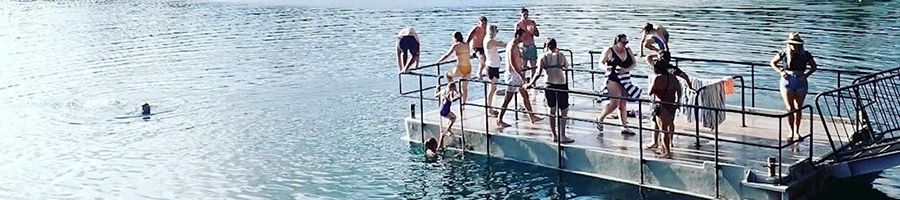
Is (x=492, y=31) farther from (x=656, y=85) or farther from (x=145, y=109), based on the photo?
(x=145, y=109)

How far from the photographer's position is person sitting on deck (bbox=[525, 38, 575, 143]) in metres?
19.4

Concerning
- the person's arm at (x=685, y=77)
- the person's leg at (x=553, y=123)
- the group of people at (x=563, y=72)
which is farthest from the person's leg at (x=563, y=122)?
the person's arm at (x=685, y=77)

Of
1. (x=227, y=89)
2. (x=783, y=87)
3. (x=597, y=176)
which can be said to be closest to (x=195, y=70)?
(x=227, y=89)

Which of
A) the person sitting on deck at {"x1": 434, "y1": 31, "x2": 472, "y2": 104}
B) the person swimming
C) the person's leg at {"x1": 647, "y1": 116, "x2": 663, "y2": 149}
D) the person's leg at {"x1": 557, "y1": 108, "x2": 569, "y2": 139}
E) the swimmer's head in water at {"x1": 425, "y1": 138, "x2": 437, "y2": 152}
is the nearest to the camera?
the person's leg at {"x1": 647, "y1": 116, "x2": 663, "y2": 149}

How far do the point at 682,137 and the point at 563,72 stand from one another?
94.2 inches

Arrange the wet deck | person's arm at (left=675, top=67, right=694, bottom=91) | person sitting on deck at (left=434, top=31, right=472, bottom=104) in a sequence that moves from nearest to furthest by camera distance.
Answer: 1. the wet deck
2. person's arm at (left=675, top=67, right=694, bottom=91)
3. person sitting on deck at (left=434, top=31, right=472, bottom=104)

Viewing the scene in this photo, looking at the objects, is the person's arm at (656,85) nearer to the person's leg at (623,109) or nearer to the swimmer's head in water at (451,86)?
the person's leg at (623,109)


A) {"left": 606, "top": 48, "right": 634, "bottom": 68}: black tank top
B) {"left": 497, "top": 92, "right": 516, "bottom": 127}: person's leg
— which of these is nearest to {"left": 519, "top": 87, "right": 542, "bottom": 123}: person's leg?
{"left": 497, "top": 92, "right": 516, "bottom": 127}: person's leg

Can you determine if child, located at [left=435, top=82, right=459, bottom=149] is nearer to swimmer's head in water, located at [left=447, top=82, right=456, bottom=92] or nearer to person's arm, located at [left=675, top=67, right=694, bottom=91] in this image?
swimmer's head in water, located at [left=447, top=82, right=456, bottom=92]

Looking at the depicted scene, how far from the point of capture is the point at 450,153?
22234mm

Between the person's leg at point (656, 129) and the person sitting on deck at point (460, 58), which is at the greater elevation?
the person sitting on deck at point (460, 58)

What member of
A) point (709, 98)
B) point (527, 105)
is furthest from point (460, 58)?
point (709, 98)

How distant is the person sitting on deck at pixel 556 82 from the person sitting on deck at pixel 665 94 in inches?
73.3

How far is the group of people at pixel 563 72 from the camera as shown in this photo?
1750cm
